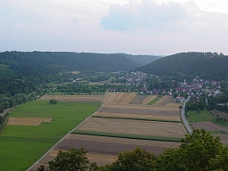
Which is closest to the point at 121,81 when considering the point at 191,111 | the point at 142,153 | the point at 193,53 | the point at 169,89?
the point at 169,89

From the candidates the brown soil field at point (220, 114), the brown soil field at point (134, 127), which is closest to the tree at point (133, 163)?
the brown soil field at point (134, 127)

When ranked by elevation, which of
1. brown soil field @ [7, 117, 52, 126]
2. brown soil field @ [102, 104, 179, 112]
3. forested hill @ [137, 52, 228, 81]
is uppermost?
forested hill @ [137, 52, 228, 81]

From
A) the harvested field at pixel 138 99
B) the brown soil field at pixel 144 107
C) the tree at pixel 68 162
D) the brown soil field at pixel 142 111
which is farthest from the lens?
the harvested field at pixel 138 99

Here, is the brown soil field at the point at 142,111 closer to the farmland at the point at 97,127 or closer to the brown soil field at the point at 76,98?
the farmland at the point at 97,127

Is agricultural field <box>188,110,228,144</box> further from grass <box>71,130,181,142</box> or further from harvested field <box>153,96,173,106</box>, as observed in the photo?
harvested field <box>153,96,173,106</box>

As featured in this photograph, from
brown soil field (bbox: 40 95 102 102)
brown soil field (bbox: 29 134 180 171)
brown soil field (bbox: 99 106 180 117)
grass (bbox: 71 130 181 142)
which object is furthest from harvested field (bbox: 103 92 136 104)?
brown soil field (bbox: 29 134 180 171)
